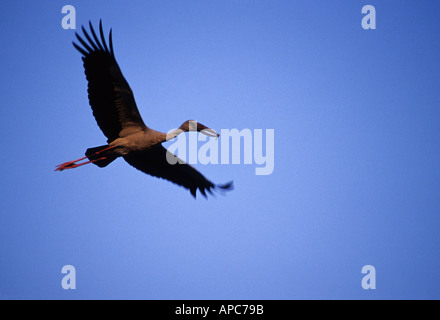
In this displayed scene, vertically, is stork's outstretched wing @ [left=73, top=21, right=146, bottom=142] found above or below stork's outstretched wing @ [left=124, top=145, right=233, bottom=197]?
above

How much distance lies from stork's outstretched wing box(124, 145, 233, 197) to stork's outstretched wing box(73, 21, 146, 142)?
2.62 feet

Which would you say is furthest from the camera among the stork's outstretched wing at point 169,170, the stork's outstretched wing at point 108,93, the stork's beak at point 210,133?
the stork's outstretched wing at point 169,170

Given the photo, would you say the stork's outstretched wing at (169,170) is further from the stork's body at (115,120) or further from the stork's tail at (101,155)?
the stork's tail at (101,155)

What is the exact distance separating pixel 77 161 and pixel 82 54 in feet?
6.80

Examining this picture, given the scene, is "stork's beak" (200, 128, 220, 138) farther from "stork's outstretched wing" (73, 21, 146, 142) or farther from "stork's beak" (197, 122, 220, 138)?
"stork's outstretched wing" (73, 21, 146, 142)

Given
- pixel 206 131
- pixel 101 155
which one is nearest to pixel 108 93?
pixel 101 155

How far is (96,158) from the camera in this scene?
7.44m

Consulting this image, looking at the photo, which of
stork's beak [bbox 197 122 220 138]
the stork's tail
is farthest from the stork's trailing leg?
stork's beak [bbox 197 122 220 138]

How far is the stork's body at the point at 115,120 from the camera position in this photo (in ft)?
22.1

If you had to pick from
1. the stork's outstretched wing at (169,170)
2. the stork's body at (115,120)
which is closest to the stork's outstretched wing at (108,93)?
the stork's body at (115,120)

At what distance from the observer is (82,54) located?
676 cm

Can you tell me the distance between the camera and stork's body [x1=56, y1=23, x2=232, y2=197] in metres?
6.75

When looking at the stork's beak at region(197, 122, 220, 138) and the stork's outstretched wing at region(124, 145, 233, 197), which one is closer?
the stork's beak at region(197, 122, 220, 138)
